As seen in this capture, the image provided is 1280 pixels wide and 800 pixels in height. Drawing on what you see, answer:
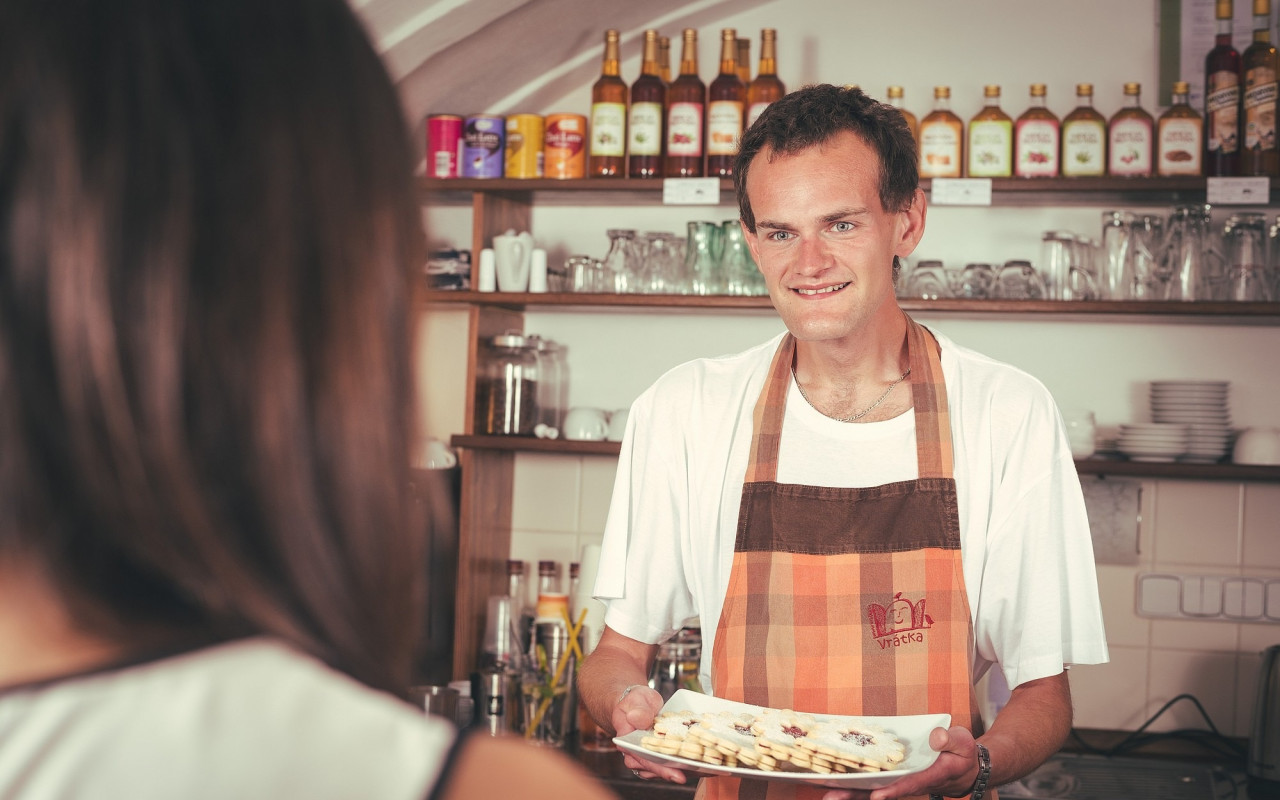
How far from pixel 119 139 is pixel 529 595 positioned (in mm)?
2819

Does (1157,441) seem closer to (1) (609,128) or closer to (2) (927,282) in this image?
(2) (927,282)

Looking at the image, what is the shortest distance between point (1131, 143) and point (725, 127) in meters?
0.91

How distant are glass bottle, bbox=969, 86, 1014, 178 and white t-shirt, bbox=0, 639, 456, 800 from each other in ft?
8.29

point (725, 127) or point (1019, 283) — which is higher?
point (725, 127)

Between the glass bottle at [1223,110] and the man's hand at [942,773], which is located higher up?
the glass bottle at [1223,110]

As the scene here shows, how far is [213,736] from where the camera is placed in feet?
1.28

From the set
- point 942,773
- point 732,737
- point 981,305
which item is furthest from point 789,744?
point 981,305

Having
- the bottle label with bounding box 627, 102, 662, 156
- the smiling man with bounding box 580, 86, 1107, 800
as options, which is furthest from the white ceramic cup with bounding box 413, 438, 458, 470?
the smiling man with bounding box 580, 86, 1107, 800

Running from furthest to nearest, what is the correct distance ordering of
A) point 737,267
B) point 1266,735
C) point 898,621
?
1. point 737,267
2. point 1266,735
3. point 898,621

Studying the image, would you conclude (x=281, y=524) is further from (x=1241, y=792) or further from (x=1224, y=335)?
(x=1224, y=335)

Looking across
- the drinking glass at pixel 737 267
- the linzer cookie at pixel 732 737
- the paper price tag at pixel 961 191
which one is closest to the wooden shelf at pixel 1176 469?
the paper price tag at pixel 961 191

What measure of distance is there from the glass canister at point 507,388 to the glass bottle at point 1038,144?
1258 mm

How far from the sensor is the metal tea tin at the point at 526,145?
2932mm

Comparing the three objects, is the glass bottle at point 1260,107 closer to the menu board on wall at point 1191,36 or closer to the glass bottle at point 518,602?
the menu board on wall at point 1191,36
